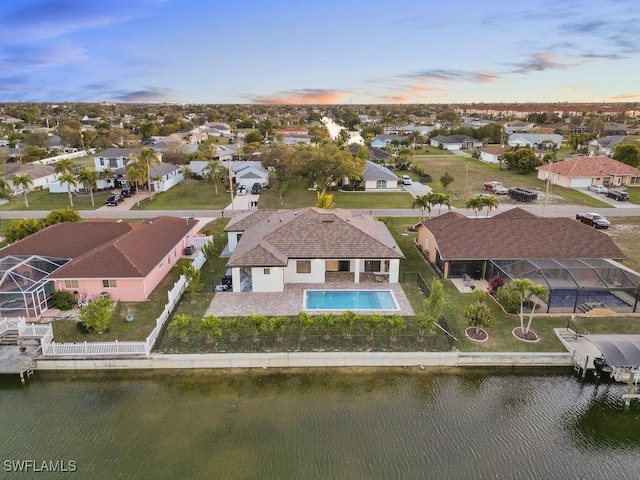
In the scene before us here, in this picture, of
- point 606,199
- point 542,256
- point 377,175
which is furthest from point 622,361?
point 377,175

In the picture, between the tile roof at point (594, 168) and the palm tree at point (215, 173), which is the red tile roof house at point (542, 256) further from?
the tile roof at point (594, 168)

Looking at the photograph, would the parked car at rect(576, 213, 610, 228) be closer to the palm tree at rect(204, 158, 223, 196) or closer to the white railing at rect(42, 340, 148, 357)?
the white railing at rect(42, 340, 148, 357)

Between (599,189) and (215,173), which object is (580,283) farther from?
(215,173)

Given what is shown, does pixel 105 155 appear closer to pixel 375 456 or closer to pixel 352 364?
pixel 352 364

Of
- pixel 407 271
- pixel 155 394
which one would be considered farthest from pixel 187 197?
pixel 155 394

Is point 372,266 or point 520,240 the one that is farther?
point 372,266

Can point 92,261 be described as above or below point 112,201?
above

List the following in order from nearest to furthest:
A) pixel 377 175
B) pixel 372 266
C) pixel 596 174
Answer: pixel 372 266, pixel 596 174, pixel 377 175

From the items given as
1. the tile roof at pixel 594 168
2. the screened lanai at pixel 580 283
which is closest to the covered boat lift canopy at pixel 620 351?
the screened lanai at pixel 580 283
